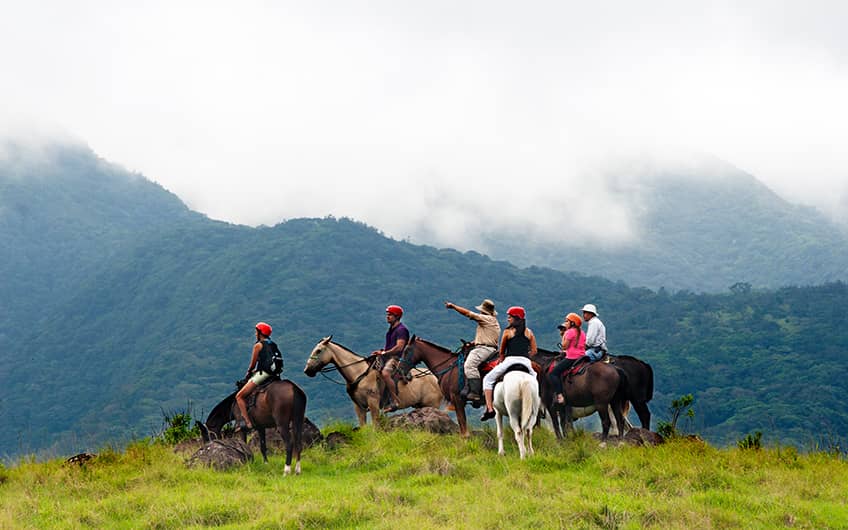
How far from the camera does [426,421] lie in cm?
2136

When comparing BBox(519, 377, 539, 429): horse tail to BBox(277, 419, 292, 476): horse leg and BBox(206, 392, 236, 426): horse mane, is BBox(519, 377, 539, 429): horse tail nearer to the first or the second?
BBox(277, 419, 292, 476): horse leg

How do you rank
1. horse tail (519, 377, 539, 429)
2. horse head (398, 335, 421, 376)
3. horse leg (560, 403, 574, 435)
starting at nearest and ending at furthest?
horse tail (519, 377, 539, 429), horse leg (560, 403, 574, 435), horse head (398, 335, 421, 376)

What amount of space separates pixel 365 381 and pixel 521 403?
20.2 ft

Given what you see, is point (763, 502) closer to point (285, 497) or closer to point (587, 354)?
point (587, 354)

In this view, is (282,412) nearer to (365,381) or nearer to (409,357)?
(409,357)

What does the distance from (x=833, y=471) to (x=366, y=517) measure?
887cm

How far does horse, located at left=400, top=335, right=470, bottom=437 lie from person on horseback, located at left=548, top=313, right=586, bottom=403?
2156 mm

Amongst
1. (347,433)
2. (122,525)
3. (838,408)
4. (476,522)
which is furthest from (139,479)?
(838,408)

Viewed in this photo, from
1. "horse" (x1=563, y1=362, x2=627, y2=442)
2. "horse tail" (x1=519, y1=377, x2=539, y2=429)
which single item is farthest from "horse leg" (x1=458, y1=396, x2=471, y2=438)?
"horse tail" (x1=519, y1=377, x2=539, y2=429)

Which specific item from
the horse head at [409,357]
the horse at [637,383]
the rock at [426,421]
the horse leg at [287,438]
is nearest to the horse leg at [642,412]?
the horse at [637,383]

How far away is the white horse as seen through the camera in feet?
58.6

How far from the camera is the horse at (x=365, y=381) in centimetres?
2283

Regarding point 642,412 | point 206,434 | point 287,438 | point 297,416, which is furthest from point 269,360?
point 642,412

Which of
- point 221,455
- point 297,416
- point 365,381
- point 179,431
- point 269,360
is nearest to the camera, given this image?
point 297,416
